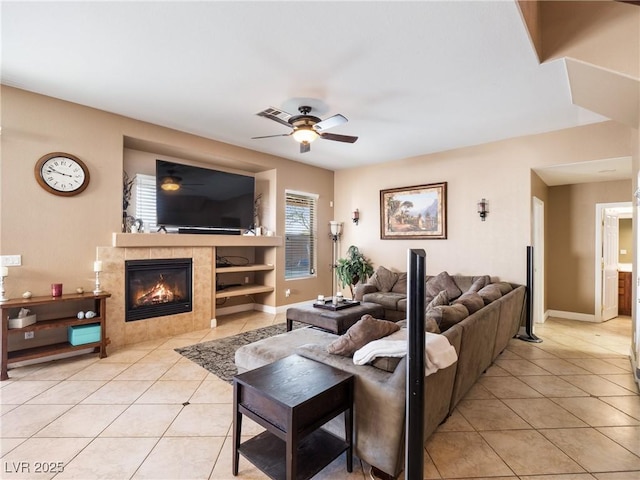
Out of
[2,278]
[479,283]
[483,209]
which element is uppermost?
[483,209]

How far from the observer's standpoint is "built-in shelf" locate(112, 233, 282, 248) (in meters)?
3.98

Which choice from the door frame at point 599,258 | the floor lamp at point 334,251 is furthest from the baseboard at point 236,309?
the door frame at point 599,258

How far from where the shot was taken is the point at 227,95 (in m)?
3.43

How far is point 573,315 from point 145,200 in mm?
7534

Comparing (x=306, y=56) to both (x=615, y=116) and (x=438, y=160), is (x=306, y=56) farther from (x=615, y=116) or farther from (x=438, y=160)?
(x=438, y=160)

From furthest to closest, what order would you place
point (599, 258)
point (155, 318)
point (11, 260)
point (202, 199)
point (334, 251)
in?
point (334, 251)
point (599, 258)
point (202, 199)
point (155, 318)
point (11, 260)

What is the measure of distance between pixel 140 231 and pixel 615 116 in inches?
228

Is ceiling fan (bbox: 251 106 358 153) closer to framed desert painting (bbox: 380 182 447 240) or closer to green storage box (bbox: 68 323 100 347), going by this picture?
framed desert painting (bbox: 380 182 447 240)

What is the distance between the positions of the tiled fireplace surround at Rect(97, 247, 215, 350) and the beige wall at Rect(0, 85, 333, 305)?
193mm

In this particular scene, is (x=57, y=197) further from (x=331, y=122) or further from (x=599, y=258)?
(x=599, y=258)

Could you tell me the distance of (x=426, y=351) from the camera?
1.77 m

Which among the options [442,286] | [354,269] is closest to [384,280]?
[354,269]

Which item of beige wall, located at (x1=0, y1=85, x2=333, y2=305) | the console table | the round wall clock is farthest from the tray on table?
the round wall clock

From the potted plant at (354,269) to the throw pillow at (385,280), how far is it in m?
0.66
